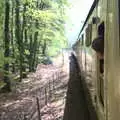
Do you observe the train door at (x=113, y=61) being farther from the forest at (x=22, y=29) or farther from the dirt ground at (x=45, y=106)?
the forest at (x=22, y=29)

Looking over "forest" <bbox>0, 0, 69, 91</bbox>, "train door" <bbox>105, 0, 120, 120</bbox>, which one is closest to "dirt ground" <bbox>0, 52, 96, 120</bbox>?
"forest" <bbox>0, 0, 69, 91</bbox>

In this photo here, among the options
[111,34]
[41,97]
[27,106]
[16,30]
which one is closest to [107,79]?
[111,34]

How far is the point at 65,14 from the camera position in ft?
79.2

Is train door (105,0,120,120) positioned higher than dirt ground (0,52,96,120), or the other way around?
train door (105,0,120,120)

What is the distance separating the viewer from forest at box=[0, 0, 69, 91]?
52.9 feet

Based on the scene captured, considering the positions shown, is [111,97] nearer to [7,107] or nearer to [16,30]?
[7,107]

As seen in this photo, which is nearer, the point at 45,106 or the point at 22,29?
the point at 45,106

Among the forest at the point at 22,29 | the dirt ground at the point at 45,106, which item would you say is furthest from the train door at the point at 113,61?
the forest at the point at 22,29

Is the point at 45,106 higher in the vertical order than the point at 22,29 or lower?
lower

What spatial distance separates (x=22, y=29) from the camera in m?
21.4

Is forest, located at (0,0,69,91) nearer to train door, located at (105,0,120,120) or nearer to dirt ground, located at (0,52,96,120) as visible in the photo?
dirt ground, located at (0,52,96,120)

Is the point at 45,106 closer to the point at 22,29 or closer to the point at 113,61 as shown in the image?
the point at 22,29

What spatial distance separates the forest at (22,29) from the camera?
52.9ft

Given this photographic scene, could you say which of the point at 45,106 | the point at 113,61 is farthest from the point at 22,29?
the point at 113,61
